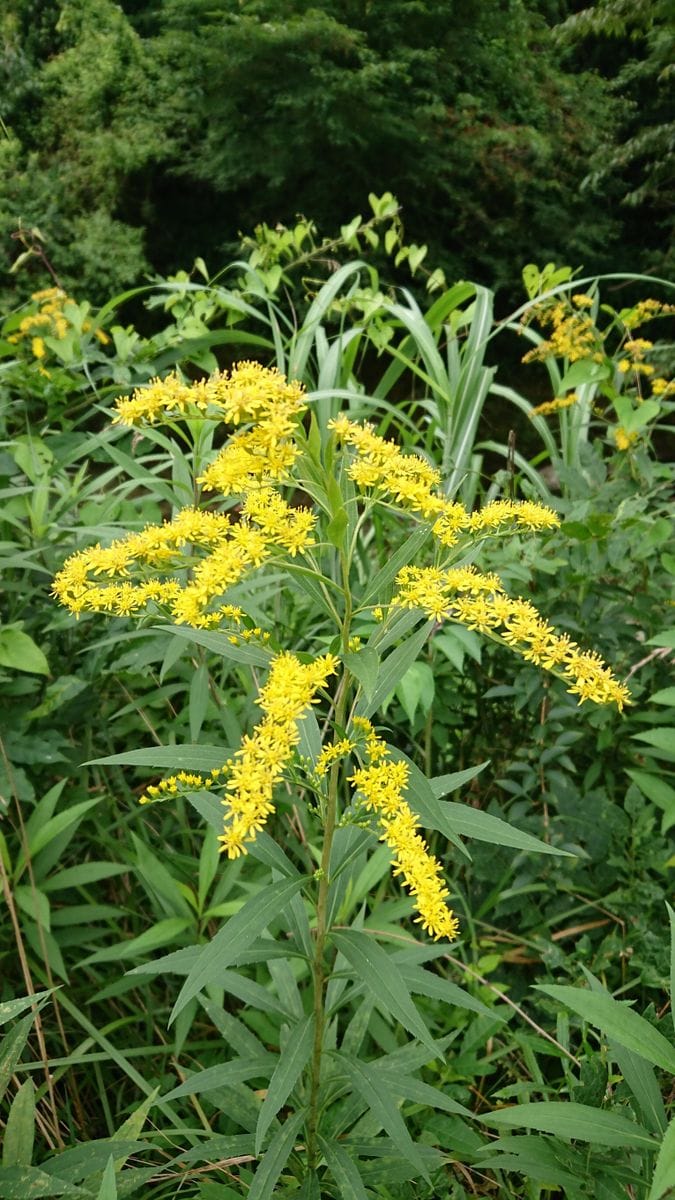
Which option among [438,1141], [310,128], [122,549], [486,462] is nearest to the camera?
[122,549]

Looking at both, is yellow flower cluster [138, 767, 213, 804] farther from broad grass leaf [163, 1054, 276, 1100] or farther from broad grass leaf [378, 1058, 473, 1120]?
broad grass leaf [378, 1058, 473, 1120]

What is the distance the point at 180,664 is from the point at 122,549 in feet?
2.92

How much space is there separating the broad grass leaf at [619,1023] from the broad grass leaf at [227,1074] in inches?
16.3

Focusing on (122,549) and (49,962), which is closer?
(122,549)

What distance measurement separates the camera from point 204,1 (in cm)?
1068

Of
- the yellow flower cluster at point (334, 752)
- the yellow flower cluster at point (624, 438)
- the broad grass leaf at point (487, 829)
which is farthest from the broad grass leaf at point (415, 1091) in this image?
the yellow flower cluster at point (624, 438)

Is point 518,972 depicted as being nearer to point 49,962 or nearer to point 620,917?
point 620,917

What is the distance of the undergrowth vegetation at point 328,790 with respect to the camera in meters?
0.97

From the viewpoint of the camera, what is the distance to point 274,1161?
1.00 m

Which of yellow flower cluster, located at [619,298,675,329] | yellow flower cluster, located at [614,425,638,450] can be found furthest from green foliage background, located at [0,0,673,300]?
yellow flower cluster, located at [614,425,638,450]

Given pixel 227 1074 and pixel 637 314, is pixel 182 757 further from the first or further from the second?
pixel 637 314

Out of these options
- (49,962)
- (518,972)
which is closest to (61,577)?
(49,962)

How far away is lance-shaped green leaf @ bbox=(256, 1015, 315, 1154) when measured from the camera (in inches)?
35.9

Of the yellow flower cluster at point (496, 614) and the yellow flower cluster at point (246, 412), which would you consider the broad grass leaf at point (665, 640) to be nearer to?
the yellow flower cluster at point (496, 614)
